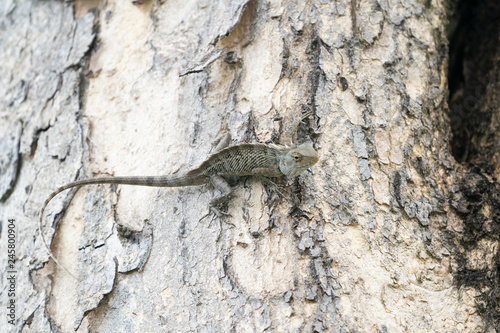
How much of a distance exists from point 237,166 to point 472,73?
3.42 meters

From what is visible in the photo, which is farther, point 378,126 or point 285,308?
point 378,126

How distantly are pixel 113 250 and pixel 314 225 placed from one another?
1705 mm

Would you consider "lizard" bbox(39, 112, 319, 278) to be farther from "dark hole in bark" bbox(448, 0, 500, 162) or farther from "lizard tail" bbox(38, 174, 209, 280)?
"dark hole in bark" bbox(448, 0, 500, 162)

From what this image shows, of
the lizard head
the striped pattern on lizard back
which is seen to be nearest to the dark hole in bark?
the lizard head

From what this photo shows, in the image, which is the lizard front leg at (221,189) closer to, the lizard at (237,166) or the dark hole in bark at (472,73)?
the lizard at (237,166)

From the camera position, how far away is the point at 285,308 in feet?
9.36

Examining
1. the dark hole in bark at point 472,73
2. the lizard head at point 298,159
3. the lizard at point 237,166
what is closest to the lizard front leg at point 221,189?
the lizard at point 237,166

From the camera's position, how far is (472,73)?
5.04 meters

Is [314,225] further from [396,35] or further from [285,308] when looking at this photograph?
[396,35]

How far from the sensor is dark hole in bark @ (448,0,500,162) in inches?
178

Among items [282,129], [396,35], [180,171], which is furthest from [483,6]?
[180,171]

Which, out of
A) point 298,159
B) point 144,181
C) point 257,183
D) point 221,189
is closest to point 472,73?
point 298,159

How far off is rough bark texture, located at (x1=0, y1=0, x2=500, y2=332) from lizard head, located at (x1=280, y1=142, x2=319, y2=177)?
0.11m

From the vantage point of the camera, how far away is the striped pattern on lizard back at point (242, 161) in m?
3.44
